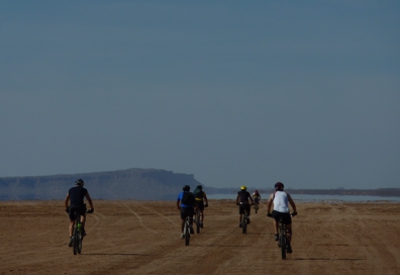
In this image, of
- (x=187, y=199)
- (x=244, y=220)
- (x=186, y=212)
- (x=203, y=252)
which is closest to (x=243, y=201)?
(x=244, y=220)

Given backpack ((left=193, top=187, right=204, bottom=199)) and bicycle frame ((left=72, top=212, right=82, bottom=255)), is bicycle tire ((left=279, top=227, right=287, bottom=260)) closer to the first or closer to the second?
bicycle frame ((left=72, top=212, right=82, bottom=255))

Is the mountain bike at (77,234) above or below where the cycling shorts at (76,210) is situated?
below

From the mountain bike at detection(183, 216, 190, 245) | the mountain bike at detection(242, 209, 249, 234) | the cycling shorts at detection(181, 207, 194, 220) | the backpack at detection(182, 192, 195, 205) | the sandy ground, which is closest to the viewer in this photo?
the sandy ground

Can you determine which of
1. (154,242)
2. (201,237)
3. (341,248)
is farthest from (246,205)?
(341,248)

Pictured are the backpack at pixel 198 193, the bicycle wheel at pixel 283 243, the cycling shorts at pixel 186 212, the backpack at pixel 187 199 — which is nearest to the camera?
the bicycle wheel at pixel 283 243

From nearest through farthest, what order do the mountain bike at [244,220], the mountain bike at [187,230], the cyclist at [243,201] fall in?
the mountain bike at [187,230] → the mountain bike at [244,220] → the cyclist at [243,201]

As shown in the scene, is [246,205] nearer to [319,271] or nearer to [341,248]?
[341,248]

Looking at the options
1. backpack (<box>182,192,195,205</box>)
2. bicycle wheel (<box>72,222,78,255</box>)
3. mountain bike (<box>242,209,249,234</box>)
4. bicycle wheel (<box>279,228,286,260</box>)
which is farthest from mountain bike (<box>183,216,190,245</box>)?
mountain bike (<box>242,209,249,234</box>)

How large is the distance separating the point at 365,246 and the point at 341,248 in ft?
A: 3.87

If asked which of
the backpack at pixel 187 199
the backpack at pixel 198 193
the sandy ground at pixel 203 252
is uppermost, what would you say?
the backpack at pixel 198 193

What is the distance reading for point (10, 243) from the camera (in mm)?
25562

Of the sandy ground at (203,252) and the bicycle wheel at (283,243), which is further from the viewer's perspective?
the bicycle wheel at (283,243)

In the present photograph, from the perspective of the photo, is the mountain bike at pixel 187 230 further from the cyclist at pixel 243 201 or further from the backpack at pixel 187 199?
the cyclist at pixel 243 201

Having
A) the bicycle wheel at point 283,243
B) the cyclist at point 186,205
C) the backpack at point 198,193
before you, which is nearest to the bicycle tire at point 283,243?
the bicycle wheel at point 283,243
